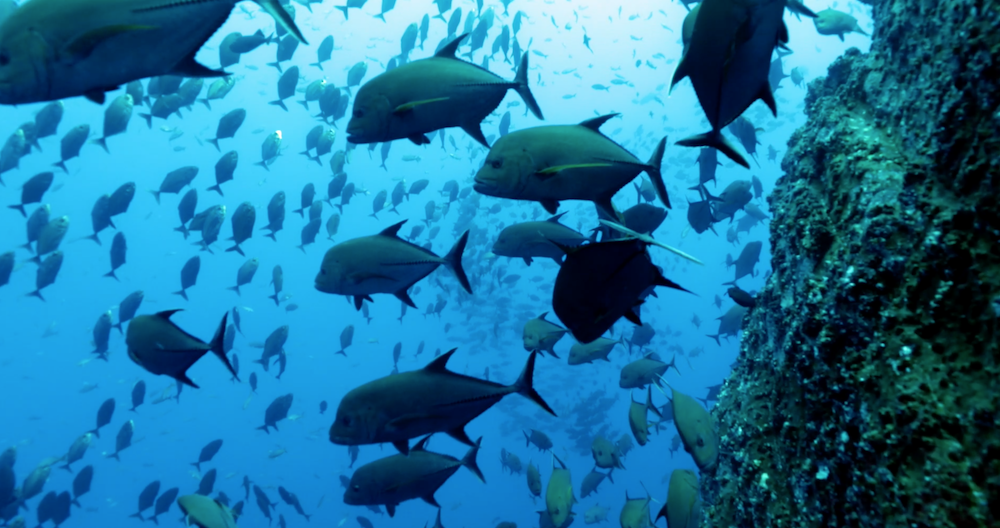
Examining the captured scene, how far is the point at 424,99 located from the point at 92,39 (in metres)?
1.33

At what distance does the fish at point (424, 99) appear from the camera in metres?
2.65

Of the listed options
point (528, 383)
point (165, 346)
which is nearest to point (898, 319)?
point (528, 383)

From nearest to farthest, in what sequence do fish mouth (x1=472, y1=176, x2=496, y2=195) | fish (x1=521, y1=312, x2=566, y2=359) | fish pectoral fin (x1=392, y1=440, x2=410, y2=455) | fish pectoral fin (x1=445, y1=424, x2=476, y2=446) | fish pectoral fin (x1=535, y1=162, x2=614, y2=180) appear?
fish pectoral fin (x1=535, y1=162, x2=614, y2=180) → fish mouth (x1=472, y1=176, x2=496, y2=195) → fish pectoral fin (x1=445, y1=424, x2=476, y2=446) → fish pectoral fin (x1=392, y1=440, x2=410, y2=455) → fish (x1=521, y1=312, x2=566, y2=359)

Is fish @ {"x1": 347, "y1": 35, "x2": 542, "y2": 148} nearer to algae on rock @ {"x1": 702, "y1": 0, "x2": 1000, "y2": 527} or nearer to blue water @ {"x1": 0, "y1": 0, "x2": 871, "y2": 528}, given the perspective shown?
algae on rock @ {"x1": 702, "y1": 0, "x2": 1000, "y2": 527}

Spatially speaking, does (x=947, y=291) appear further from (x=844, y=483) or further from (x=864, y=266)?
(x=844, y=483)

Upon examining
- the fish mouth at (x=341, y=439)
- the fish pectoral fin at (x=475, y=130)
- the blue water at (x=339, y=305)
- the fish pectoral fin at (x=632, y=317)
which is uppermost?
the fish pectoral fin at (x=475, y=130)

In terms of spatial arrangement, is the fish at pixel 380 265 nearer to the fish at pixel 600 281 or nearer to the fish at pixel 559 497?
the fish at pixel 600 281

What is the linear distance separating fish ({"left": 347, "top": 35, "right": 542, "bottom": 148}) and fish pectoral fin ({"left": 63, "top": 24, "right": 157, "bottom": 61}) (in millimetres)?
1046

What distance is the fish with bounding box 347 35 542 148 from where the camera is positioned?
8.69 ft

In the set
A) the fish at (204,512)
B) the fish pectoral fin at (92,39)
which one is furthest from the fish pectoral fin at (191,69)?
the fish at (204,512)

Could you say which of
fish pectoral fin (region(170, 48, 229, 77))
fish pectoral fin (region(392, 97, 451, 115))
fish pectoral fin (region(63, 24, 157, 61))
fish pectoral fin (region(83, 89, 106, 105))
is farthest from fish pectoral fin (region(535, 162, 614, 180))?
fish pectoral fin (region(83, 89, 106, 105))

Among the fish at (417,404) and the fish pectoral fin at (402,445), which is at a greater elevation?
the fish at (417,404)

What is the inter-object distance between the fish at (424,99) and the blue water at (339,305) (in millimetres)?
15259

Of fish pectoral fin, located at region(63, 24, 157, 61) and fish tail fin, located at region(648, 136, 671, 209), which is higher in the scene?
fish pectoral fin, located at region(63, 24, 157, 61)
